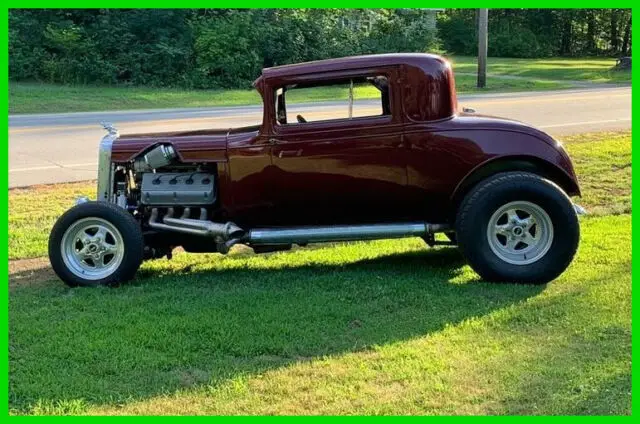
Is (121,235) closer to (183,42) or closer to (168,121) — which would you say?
(168,121)

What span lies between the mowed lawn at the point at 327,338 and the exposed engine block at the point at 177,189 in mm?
668

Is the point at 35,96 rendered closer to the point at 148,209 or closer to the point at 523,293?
the point at 148,209

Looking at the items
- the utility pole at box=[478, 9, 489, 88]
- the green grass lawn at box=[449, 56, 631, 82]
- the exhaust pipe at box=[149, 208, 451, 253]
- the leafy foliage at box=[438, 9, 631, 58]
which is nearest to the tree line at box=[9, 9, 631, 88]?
the green grass lawn at box=[449, 56, 631, 82]

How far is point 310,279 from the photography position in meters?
6.23

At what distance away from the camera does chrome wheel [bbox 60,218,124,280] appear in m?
6.28

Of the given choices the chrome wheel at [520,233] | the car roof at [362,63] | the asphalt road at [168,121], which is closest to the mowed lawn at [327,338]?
the chrome wheel at [520,233]

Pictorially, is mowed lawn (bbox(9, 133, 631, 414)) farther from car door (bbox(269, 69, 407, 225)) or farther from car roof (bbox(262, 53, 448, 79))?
car roof (bbox(262, 53, 448, 79))

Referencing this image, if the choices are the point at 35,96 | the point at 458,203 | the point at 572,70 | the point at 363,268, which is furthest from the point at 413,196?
the point at 572,70

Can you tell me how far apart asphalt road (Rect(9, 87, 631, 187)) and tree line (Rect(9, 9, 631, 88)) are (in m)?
7.86

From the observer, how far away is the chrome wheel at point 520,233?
19.7 feet

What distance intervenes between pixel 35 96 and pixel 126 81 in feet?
16.6

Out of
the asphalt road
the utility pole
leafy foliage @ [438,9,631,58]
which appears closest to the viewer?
the asphalt road

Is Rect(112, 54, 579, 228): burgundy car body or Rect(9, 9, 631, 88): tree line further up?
Rect(9, 9, 631, 88): tree line

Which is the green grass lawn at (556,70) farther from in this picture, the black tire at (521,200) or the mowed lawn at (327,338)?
the black tire at (521,200)
